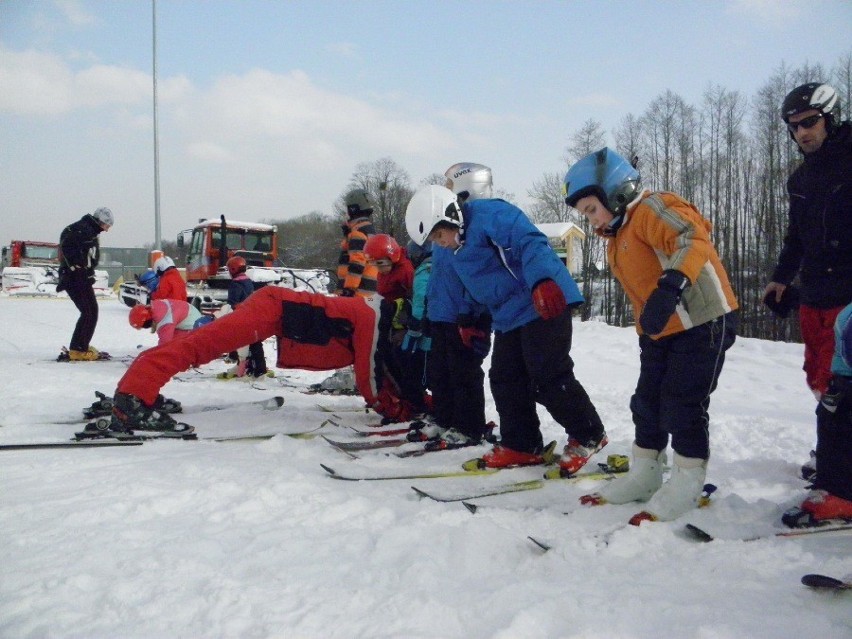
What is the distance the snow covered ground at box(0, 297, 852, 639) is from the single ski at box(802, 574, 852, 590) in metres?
0.04

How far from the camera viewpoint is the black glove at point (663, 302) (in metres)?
2.33

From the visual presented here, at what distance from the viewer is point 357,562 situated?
6.73 feet

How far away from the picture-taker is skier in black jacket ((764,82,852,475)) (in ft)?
9.29

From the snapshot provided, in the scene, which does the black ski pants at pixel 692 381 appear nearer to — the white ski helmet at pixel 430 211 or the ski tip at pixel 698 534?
the ski tip at pixel 698 534

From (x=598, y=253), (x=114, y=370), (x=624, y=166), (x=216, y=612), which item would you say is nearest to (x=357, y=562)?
(x=216, y=612)

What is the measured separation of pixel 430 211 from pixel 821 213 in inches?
75.4

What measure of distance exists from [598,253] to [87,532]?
34.6 m

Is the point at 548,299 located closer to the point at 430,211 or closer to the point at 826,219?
the point at 430,211

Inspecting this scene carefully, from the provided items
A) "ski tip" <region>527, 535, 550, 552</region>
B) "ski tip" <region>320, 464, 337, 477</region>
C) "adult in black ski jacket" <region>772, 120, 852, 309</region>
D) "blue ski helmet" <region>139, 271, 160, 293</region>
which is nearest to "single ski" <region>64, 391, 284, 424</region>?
"ski tip" <region>320, 464, 337, 477</region>

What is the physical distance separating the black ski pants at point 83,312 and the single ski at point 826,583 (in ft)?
26.8

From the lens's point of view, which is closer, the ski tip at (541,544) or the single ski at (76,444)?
the ski tip at (541,544)

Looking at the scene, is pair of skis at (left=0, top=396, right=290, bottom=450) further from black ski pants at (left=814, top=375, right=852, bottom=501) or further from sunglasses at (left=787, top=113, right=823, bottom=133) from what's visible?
sunglasses at (left=787, top=113, right=823, bottom=133)

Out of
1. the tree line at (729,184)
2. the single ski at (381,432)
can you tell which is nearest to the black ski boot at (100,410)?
the single ski at (381,432)

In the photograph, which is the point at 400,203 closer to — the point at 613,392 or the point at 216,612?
the point at 613,392
